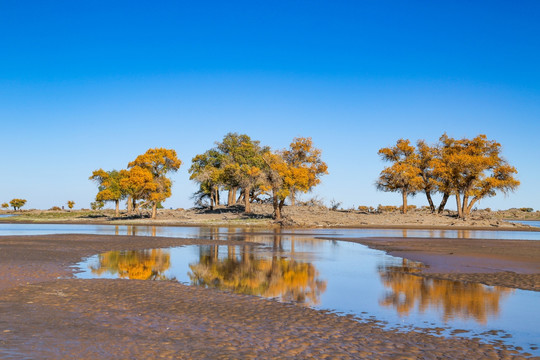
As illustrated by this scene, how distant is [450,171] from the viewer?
6838 cm

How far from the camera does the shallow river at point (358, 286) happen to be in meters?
9.90

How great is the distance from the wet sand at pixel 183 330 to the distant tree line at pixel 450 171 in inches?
2398

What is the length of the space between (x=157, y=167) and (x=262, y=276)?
5646 cm

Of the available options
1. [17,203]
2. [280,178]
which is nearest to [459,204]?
[280,178]

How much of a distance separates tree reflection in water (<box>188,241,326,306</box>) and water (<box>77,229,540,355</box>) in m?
0.03

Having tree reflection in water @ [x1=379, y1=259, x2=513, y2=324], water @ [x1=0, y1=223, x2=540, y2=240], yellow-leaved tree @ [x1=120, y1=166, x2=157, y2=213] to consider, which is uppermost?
yellow-leaved tree @ [x1=120, y1=166, x2=157, y2=213]

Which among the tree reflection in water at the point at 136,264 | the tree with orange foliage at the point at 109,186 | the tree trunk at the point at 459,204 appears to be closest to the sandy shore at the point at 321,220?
the tree trunk at the point at 459,204

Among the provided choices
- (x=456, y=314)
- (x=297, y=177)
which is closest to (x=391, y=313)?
(x=456, y=314)

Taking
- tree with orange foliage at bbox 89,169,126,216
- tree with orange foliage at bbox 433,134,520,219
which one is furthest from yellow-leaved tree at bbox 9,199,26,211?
tree with orange foliage at bbox 433,134,520,219

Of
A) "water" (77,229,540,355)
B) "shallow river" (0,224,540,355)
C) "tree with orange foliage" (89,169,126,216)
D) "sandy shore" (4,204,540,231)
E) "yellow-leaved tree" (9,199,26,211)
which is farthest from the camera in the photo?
"yellow-leaved tree" (9,199,26,211)

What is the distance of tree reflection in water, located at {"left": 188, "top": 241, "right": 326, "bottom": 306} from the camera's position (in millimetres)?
13164

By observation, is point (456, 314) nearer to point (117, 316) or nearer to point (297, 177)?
point (117, 316)

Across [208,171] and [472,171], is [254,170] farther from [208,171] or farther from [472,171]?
[472,171]

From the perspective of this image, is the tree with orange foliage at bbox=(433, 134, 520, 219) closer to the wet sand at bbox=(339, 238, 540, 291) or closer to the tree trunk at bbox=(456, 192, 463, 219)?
the tree trunk at bbox=(456, 192, 463, 219)
